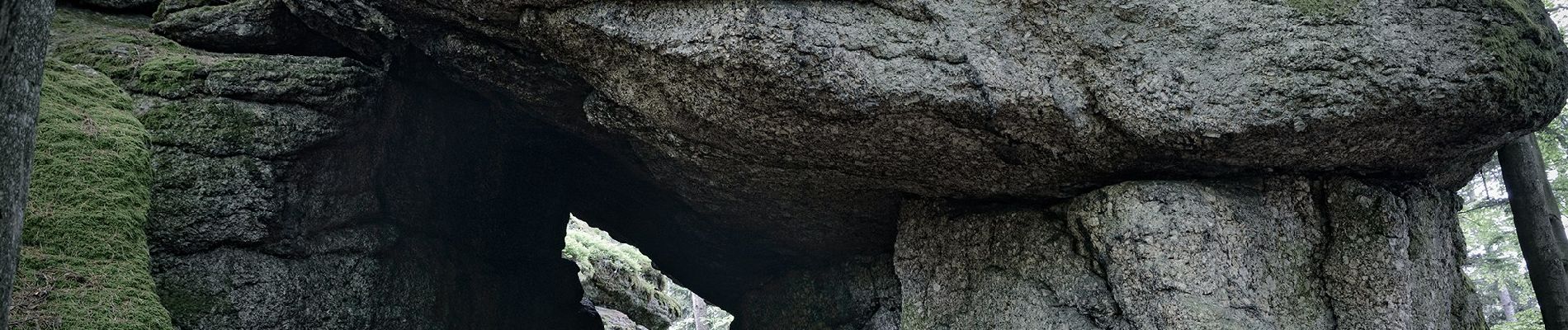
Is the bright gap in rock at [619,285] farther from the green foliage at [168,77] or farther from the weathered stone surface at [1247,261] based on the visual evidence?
the weathered stone surface at [1247,261]

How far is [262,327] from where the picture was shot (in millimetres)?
8547

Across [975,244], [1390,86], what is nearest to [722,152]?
[975,244]

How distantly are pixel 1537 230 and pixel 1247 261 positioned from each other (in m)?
4.69

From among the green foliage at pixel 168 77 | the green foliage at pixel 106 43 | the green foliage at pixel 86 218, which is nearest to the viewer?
the green foliage at pixel 86 218

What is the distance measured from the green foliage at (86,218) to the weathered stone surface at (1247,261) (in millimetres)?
6760

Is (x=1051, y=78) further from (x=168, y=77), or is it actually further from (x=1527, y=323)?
(x=1527, y=323)

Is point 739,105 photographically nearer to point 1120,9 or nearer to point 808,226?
point 1120,9

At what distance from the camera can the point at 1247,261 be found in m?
7.41

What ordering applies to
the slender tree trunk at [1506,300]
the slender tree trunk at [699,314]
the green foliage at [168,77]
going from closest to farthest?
the green foliage at [168,77] → the slender tree trunk at [1506,300] → the slender tree trunk at [699,314]

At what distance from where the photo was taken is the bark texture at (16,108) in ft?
14.1

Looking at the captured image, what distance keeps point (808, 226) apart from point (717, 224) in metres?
1.45

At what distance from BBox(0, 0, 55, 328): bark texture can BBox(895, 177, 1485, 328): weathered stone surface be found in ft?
22.1

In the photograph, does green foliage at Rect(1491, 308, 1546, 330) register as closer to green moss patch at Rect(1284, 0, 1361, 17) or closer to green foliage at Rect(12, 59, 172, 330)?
green moss patch at Rect(1284, 0, 1361, 17)

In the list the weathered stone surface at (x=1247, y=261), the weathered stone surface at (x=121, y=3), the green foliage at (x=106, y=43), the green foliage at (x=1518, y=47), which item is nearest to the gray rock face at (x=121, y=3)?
the weathered stone surface at (x=121, y=3)
